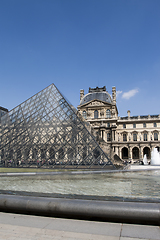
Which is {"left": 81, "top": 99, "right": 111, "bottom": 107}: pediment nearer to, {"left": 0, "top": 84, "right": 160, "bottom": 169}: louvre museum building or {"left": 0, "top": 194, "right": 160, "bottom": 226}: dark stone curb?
{"left": 0, "top": 84, "right": 160, "bottom": 169}: louvre museum building

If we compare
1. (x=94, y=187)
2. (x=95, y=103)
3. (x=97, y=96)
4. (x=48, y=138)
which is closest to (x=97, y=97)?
(x=97, y=96)

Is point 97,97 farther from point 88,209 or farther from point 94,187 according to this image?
point 88,209

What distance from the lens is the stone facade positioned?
1988 inches

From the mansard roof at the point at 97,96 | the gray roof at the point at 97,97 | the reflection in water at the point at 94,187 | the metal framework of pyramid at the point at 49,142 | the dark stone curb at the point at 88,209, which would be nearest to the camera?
the dark stone curb at the point at 88,209

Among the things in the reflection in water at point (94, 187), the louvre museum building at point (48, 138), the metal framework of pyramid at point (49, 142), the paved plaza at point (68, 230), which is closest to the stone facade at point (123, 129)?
the louvre museum building at point (48, 138)

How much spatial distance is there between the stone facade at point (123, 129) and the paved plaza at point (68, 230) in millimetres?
46728

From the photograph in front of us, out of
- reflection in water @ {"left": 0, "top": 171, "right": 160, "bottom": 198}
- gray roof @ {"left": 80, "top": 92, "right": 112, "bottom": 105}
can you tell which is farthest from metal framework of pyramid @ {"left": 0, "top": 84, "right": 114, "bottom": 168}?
gray roof @ {"left": 80, "top": 92, "right": 112, "bottom": 105}

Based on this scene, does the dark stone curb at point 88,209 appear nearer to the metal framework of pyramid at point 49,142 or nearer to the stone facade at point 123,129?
the metal framework of pyramid at point 49,142

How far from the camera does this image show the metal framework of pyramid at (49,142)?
49.8 feet

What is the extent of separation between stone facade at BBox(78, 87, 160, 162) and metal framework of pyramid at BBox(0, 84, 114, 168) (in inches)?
1314

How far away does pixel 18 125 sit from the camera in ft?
56.1

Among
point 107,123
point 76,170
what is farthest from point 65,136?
point 107,123

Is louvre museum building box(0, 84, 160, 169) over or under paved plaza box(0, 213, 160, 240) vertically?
over

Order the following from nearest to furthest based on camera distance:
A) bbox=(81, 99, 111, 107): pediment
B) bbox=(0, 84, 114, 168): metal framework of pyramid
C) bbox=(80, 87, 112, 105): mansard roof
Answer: bbox=(0, 84, 114, 168): metal framework of pyramid → bbox=(81, 99, 111, 107): pediment → bbox=(80, 87, 112, 105): mansard roof
